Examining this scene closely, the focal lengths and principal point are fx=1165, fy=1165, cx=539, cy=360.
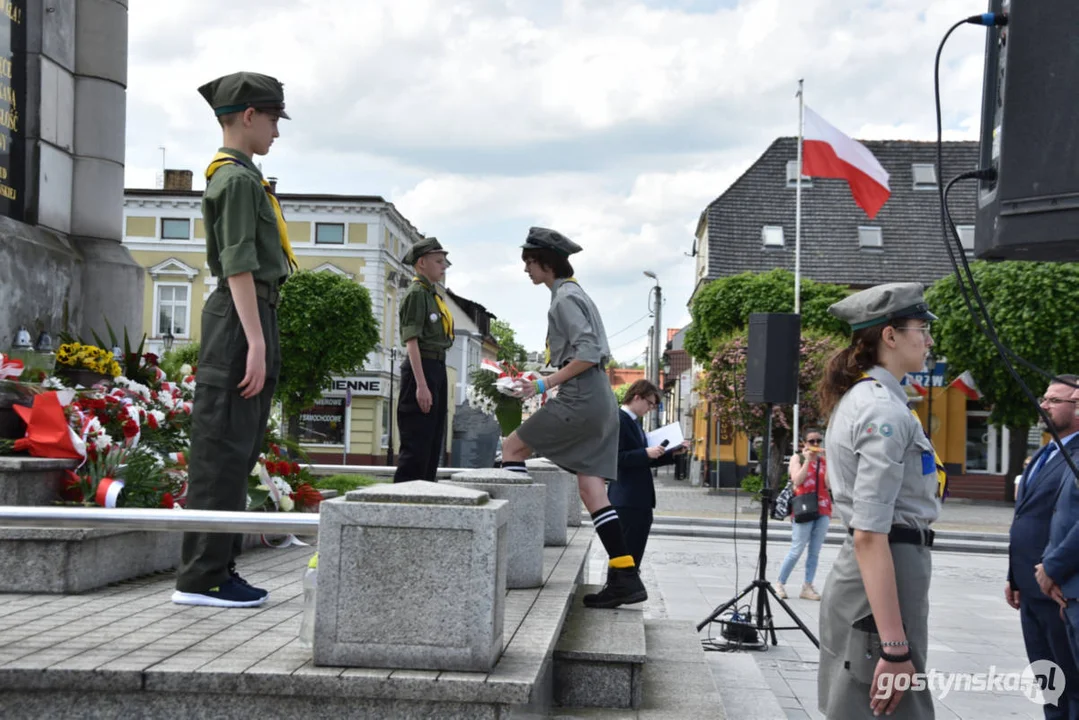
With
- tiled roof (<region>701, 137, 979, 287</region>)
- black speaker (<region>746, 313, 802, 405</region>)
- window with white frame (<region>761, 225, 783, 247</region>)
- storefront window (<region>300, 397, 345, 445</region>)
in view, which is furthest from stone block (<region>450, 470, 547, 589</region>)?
storefront window (<region>300, 397, 345, 445</region>)

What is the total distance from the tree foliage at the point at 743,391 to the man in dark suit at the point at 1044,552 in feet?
95.0

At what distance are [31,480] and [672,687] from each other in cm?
324

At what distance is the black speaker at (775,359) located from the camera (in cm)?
973

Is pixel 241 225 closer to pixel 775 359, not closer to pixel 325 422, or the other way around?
pixel 775 359

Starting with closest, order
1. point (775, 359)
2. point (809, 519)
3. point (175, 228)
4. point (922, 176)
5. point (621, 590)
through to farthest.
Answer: point (621, 590) → point (775, 359) → point (809, 519) → point (922, 176) → point (175, 228)

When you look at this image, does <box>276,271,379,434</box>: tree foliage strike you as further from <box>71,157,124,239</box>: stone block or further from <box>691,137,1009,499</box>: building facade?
<box>71,157,124,239</box>: stone block

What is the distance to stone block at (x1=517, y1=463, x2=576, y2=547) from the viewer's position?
26.4ft

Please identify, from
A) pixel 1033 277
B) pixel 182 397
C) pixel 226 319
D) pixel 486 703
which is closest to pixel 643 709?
pixel 486 703

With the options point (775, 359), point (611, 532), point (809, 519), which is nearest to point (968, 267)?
point (611, 532)

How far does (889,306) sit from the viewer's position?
3627 mm

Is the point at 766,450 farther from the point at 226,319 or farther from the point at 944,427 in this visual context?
the point at 944,427

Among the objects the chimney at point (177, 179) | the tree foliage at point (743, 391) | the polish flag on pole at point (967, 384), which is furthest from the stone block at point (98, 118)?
the chimney at point (177, 179)

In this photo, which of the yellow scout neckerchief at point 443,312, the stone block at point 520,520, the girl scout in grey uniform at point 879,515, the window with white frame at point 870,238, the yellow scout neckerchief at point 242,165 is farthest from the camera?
the window with white frame at point 870,238

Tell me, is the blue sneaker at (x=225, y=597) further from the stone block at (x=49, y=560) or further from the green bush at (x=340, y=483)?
the green bush at (x=340, y=483)
